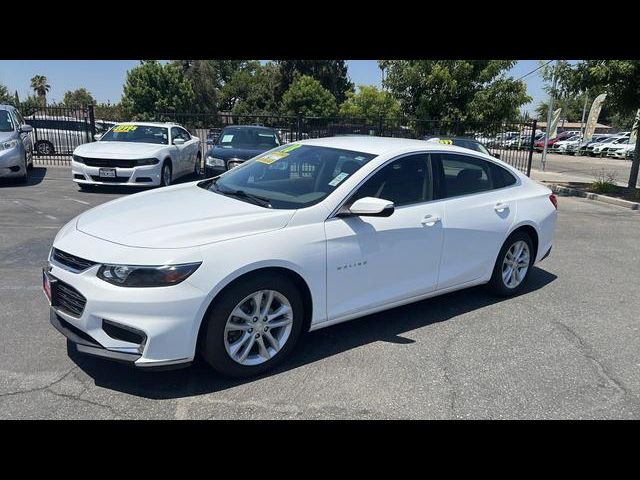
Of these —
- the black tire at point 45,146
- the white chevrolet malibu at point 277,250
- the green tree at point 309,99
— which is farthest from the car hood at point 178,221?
the green tree at point 309,99

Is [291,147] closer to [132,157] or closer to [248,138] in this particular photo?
[132,157]

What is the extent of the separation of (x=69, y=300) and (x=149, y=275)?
0.63 m

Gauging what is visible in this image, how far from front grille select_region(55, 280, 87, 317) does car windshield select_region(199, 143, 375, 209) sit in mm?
1384

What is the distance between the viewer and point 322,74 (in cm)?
4844

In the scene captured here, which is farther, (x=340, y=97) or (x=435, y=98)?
(x=340, y=97)

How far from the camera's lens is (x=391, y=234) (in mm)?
3895

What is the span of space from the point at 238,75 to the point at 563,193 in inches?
2173

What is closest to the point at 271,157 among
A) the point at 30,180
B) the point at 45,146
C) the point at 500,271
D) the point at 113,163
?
the point at 500,271

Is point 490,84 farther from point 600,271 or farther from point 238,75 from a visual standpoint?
point 238,75

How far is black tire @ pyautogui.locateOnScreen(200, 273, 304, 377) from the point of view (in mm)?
3125

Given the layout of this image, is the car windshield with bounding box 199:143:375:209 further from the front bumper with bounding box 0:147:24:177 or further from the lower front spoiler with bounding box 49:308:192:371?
the front bumper with bounding box 0:147:24:177

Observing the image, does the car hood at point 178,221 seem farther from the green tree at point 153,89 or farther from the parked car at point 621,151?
the green tree at point 153,89
